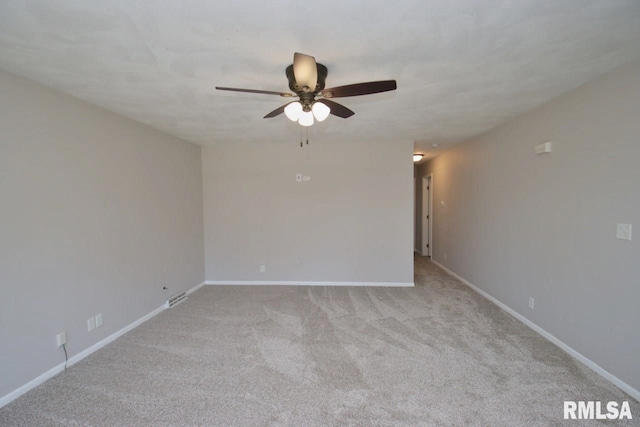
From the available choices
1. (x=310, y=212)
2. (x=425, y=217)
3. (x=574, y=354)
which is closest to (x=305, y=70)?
(x=310, y=212)

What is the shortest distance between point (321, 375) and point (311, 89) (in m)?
2.16

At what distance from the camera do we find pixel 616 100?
1979 millimetres

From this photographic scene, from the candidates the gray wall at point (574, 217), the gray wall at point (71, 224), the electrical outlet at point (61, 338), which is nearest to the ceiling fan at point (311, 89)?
the gray wall at point (71, 224)

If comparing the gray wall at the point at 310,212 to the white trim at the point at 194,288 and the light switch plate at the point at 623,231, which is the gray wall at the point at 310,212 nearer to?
the white trim at the point at 194,288

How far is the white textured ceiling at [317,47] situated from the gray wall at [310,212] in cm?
166

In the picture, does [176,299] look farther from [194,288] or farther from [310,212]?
[310,212]

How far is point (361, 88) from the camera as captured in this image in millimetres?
1720

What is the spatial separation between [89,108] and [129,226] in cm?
123

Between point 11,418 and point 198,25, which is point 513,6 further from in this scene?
point 11,418

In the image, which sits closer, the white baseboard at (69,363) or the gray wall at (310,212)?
the white baseboard at (69,363)

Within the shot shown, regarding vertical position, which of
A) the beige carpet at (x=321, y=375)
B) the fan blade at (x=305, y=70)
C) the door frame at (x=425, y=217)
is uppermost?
the fan blade at (x=305, y=70)

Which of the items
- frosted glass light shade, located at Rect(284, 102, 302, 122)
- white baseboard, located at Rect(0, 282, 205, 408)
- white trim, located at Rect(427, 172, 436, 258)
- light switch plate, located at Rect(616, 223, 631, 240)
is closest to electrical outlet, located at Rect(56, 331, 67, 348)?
white baseboard, located at Rect(0, 282, 205, 408)

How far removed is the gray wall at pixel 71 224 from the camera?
1931mm

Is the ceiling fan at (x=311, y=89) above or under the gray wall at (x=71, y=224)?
above
